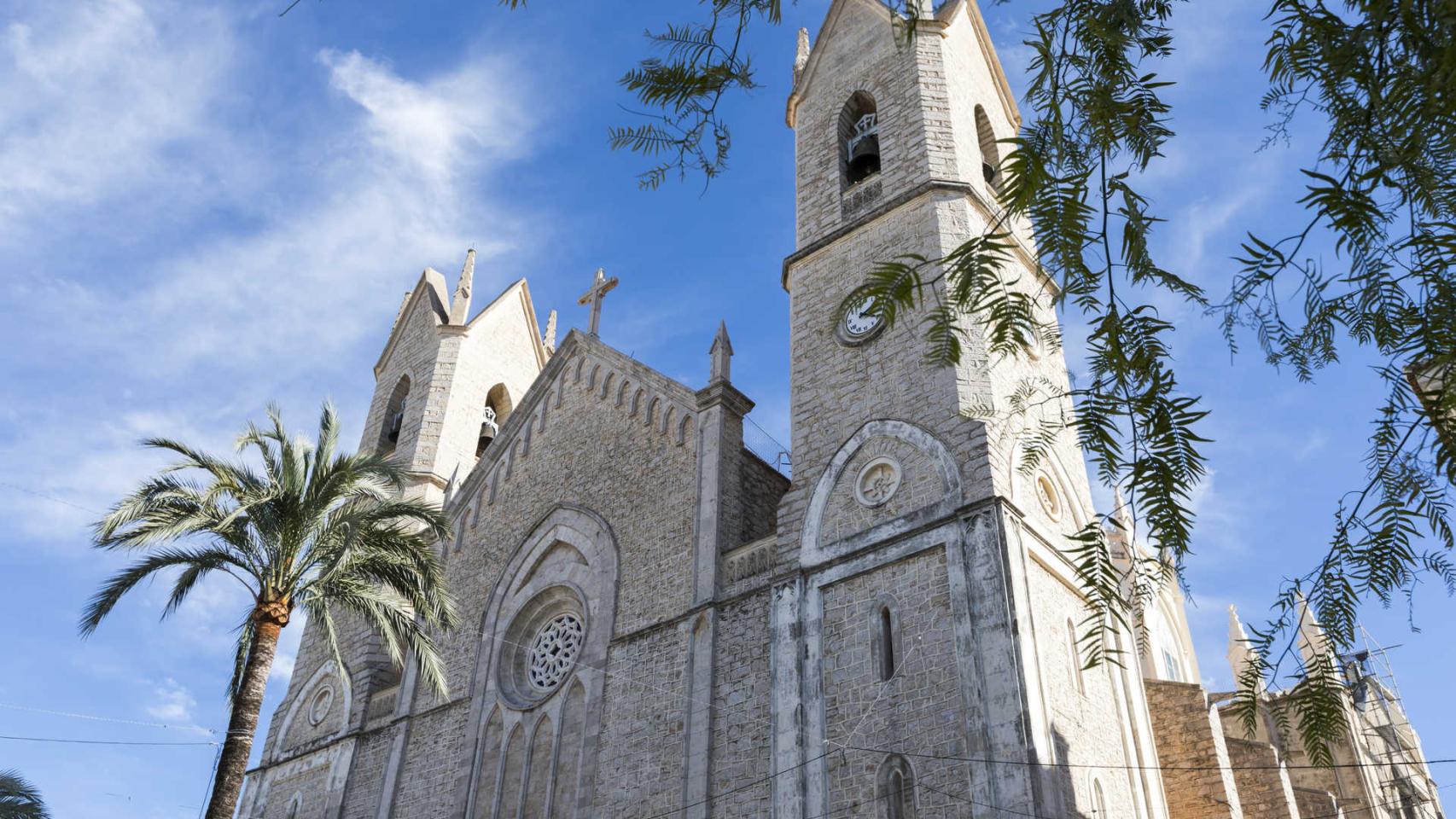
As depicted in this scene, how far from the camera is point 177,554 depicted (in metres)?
14.1

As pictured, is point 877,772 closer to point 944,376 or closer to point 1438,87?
point 944,376

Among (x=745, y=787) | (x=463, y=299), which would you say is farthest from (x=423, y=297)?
(x=745, y=787)

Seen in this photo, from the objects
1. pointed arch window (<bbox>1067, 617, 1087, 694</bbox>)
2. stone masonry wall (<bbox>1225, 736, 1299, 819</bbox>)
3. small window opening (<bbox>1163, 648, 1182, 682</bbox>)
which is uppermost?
small window opening (<bbox>1163, 648, 1182, 682</bbox>)

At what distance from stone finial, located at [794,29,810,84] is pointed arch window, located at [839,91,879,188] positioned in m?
1.81

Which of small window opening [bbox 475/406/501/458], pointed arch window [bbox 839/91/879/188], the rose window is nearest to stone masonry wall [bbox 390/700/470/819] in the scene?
the rose window

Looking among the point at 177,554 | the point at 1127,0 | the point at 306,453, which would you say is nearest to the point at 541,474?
the point at 306,453

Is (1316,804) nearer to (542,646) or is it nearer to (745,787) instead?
(745,787)

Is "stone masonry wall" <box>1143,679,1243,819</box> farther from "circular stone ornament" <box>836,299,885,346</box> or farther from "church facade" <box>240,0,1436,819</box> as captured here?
"circular stone ornament" <box>836,299,885,346</box>

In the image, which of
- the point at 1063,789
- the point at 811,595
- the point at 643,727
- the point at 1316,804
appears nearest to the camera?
the point at 1063,789

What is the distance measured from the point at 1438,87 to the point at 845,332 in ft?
45.3

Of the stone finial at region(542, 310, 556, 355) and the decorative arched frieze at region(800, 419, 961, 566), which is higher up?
the stone finial at region(542, 310, 556, 355)

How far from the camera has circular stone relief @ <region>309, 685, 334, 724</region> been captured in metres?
21.7

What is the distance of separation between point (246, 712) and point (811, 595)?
7087 millimetres

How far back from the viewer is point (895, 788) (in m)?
12.7
